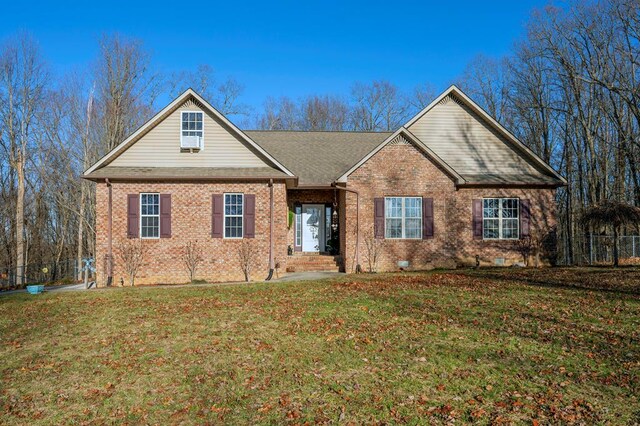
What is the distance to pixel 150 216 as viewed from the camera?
16.0 metres

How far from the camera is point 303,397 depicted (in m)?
5.47

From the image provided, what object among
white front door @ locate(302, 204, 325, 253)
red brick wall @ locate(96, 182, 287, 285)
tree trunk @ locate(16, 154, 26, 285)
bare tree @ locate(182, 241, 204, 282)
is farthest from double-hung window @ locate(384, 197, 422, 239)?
tree trunk @ locate(16, 154, 26, 285)

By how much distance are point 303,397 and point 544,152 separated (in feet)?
101

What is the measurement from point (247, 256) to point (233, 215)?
4.97ft

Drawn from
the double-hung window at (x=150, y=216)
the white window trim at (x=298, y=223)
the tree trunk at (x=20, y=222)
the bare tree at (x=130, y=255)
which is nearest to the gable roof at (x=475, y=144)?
the white window trim at (x=298, y=223)

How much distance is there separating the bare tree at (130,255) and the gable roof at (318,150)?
20.9ft

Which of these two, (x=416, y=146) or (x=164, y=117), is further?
(x=416, y=146)

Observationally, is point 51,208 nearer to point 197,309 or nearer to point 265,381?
point 197,309

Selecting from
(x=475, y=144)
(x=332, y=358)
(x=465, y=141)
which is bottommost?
(x=332, y=358)

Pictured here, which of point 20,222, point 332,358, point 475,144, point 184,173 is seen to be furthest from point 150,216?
point 20,222

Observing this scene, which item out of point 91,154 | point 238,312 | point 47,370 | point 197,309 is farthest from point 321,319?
point 91,154

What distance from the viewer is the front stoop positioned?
17.2m

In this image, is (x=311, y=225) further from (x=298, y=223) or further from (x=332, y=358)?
(x=332, y=358)

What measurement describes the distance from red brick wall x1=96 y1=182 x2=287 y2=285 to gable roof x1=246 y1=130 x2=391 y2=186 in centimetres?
286
